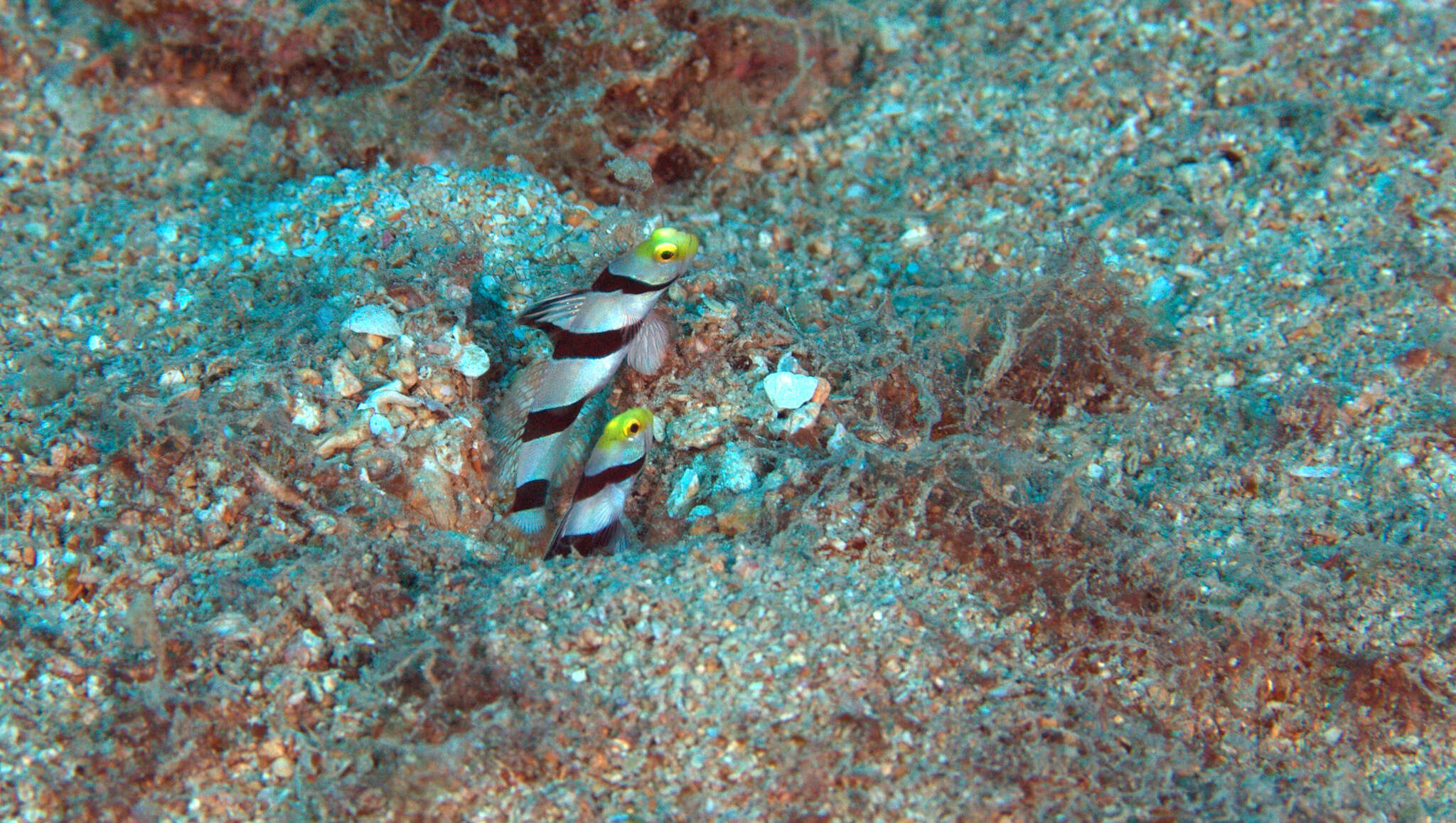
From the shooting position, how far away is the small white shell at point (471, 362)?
10.0 ft

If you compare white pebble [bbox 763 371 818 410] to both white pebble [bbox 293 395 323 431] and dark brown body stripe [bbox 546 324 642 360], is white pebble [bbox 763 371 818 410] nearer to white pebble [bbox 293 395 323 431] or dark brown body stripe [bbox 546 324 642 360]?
dark brown body stripe [bbox 546 324 642 360]

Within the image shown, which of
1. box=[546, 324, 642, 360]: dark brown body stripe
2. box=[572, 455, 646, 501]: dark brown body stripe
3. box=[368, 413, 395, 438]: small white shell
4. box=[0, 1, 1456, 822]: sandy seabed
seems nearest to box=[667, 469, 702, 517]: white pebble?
box=[0, 1, 1456, 822]: sandy seabed

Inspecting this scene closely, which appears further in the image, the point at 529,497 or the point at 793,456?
the point at 529,497

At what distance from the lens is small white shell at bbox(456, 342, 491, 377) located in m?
3.05

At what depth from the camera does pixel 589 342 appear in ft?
9.70

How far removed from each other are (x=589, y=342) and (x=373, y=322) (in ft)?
2.55

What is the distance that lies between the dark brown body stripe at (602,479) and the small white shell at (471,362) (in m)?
0.61

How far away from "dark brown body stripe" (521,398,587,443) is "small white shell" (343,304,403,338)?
58cm

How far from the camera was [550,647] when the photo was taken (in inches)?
90.0

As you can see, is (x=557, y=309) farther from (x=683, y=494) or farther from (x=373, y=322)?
(x=683, y=494)

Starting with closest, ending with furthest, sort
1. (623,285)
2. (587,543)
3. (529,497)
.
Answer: (587,543)
(623,285)
(529,497)

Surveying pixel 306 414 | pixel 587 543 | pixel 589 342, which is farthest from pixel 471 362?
pixel 587 543

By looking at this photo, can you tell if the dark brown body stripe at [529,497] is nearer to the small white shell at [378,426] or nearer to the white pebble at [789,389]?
the small white shell at [378,426]

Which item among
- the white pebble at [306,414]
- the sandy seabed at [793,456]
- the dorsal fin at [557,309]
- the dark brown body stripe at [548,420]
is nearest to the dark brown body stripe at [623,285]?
the dorsal fin at [557,309]
